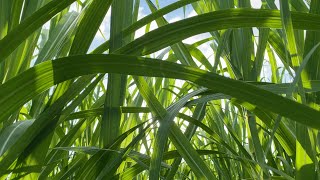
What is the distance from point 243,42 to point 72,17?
325 millimetres

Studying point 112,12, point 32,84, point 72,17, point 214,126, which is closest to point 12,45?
point 32,84

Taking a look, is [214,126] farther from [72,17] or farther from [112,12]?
[112,12]

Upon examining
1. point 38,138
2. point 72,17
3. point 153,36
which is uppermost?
point 72,17

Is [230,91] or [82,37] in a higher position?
[82,37]

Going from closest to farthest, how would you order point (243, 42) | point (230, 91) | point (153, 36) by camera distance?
1. point (230, 91)
2. point (153, 36)
3. point (243, 42)

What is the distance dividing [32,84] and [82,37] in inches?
4.5

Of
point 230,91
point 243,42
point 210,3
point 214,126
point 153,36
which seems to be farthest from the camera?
point 214,126

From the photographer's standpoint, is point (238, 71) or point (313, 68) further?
point (238, 71)

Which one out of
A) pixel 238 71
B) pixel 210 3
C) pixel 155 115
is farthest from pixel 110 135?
pixel 210 3

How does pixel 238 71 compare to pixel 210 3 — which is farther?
pixel 210 3

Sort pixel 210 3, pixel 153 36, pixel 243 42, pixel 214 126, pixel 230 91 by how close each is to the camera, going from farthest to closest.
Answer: pixel 214 126 < pixel 210 3 < pixel 243 42 < pixel 153 36 < pixel 230 91

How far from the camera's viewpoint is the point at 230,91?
480mm

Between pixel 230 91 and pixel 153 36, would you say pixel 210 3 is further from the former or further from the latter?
pixel 230 91

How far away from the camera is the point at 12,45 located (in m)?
0.52
